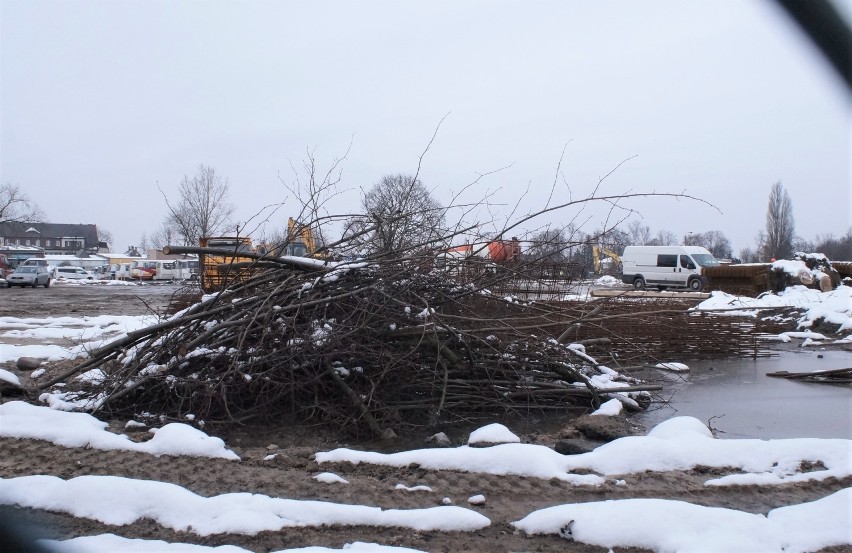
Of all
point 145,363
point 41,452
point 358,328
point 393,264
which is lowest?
point 41,452

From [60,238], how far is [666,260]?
95601 millimetres

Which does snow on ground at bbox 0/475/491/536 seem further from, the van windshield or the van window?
the van window

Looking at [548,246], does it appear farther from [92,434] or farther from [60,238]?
[60,238]

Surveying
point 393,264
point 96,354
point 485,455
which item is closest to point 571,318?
point 393,264

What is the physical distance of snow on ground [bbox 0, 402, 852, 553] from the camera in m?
3.08

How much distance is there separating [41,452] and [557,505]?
355 cm

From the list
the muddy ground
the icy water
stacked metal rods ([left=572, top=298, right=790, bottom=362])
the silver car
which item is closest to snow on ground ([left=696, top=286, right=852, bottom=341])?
stacked metal rods ([left=572, top=298, right=790, bottom=362])

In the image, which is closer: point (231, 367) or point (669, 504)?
point (669, 504)

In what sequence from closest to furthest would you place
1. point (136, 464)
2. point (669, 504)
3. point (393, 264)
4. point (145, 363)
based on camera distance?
point (669, 504) → point (136, 464) → point (145, 363) → point (393, 264)

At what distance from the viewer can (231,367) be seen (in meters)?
5.53

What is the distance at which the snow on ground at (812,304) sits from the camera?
13.4 m

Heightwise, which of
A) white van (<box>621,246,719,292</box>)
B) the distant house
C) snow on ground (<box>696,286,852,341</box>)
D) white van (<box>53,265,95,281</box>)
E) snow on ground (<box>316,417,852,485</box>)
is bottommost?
white van (<box>53,265,95,281</box>)

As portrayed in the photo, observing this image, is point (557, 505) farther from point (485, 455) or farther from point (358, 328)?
point (358, 328)

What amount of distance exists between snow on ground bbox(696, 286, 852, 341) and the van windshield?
→ 1022 cm
